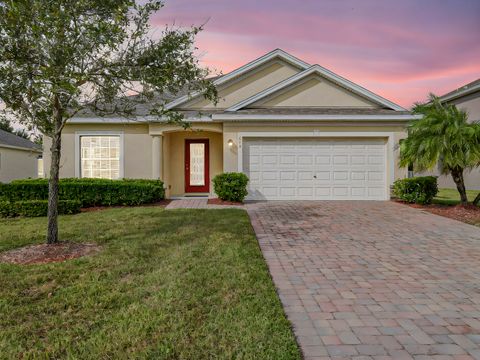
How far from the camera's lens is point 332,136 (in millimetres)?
13430

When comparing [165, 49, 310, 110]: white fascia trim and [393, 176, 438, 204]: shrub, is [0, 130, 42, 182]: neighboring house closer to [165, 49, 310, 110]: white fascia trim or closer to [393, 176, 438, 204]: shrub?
[165, 49, 310, 110]: white fascia trim

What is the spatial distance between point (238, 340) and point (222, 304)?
0.81 meters

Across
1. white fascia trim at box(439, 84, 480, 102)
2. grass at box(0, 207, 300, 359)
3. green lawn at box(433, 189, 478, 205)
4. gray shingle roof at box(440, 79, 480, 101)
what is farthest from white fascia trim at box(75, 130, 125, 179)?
→ gray shingle roof at box(440, 79, 480, 101)

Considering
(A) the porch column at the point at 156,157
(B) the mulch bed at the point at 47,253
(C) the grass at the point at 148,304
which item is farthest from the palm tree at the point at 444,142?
(B) the mulch bed at the point at 47,253

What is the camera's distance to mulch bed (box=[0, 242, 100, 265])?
5598 mm

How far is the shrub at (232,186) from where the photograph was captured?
40.4 feet

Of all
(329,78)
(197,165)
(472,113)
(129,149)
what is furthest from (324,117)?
(472,113)

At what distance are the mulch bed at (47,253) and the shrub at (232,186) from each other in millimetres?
6383

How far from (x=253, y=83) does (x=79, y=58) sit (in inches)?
422

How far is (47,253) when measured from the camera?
19.4 ft

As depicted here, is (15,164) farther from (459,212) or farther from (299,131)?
(459,212)

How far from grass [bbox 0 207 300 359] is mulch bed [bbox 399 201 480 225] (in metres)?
7.16

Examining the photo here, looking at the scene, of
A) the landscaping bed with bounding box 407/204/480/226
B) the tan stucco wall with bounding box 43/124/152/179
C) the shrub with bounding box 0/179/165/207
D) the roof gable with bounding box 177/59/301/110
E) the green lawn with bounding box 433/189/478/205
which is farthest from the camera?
the roof gable with bounding box 177/59/301/110

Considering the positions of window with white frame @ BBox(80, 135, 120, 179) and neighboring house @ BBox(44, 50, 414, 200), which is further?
window with white frame @ BBox(80, 135, 120, 179)
